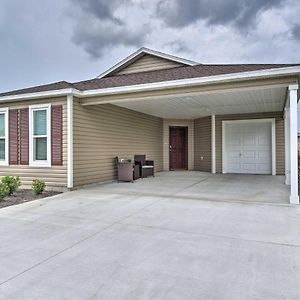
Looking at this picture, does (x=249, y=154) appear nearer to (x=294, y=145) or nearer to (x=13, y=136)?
(x=294, y=145)

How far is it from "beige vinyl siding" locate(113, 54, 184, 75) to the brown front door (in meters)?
3.63

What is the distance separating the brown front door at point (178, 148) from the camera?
46.6 feet

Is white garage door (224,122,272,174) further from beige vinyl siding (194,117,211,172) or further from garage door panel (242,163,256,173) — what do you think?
beige vinyl siding (194,117,211,172)

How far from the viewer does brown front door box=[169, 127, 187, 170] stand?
46.6 ft

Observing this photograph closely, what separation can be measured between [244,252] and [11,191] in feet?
19.4

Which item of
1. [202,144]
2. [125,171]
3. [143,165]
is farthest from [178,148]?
[125,171]

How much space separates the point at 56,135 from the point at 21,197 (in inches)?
72.2

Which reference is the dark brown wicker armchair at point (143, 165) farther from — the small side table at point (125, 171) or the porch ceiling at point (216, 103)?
the porch ceiling at point (216, 103)

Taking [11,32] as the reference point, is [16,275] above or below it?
below

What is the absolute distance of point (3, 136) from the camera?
27.4 ft

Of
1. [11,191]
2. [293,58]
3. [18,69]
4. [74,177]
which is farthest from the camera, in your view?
[293,58]

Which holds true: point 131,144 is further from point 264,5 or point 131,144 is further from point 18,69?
point 18,69

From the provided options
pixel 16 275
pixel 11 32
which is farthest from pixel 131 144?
pixel 11 32

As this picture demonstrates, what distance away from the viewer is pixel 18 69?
19.2 meters
